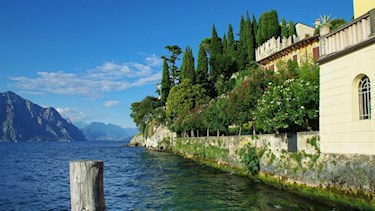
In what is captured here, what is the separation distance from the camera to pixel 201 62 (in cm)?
6769

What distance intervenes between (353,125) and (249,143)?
11.5 metres

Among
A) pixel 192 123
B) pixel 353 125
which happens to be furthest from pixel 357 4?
pixel 192 123

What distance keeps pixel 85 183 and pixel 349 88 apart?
11470 millimetres

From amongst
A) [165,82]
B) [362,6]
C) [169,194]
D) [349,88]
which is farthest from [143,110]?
[349,88]

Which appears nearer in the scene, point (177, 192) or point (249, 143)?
point (177, 192)

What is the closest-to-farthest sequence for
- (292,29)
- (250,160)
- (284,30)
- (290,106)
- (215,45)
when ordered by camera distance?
(290,106)
(250,160)
(292,29)
(284,30)
(215,45)

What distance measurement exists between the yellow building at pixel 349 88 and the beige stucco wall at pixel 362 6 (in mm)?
144

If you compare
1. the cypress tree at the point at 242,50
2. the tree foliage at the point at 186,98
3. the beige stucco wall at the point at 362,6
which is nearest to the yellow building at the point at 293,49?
the cypress tree at the point at 242,50

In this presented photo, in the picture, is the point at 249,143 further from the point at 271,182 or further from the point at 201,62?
the point at 201,62

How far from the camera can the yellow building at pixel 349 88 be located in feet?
38.8

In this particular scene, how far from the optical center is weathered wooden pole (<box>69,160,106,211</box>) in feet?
14.8

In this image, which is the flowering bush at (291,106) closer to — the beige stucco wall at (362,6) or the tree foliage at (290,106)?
the tree foliage at (290,106)

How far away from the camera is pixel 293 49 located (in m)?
41.2

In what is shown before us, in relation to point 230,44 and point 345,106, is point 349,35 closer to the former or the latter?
point 345,106
